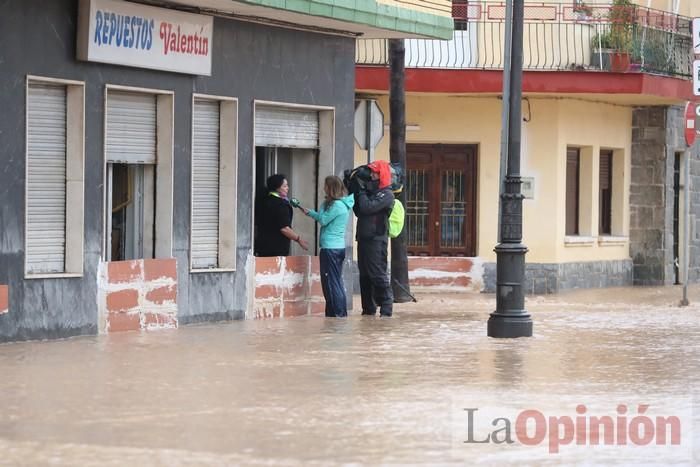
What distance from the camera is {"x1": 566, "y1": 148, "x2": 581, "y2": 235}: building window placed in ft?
97.0

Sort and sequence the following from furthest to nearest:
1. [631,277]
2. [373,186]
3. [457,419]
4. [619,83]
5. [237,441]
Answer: [631,277]
[619,83]
[373,186]
[457,419]
[237,441]

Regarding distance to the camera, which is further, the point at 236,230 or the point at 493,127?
the point at 493,127

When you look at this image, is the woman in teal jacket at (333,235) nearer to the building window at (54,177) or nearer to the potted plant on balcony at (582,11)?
the building window at (54,177)

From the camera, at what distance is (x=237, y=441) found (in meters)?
9.82

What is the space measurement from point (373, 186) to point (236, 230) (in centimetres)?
206

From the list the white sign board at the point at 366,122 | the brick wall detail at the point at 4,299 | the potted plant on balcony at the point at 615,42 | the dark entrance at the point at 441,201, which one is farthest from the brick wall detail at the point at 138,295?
the potted plant on balcony at the point at 615,42

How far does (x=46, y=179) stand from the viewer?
1669cm

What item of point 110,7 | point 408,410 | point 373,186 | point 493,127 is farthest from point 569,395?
point 493,127

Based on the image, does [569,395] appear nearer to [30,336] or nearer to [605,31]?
[30,336]

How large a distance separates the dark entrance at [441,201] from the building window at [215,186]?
9.07 m

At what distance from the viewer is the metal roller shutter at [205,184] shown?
62.7 feet

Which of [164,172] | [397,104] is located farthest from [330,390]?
[397,104]

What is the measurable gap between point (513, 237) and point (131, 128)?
427 cm

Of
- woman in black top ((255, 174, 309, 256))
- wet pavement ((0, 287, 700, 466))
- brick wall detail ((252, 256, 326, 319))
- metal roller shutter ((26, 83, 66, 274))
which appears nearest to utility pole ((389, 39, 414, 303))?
brick wall detail ((252, 256, 326, 319))
